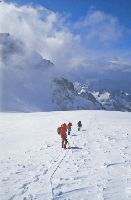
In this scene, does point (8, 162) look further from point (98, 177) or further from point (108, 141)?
point (108, 141)

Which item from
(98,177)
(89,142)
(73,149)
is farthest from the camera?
(89,142)

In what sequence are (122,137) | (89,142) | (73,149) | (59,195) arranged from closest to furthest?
(59,195) < (73,149) < (89,142) < (122,137)

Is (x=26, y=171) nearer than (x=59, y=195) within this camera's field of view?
No

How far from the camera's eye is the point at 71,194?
549 inches

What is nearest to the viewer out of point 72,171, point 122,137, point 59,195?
point 59,195

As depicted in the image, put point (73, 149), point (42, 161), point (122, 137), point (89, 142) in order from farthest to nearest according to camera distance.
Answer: point (122, 137) → point (89, 142) → point (73, 149) → point (42, 161)

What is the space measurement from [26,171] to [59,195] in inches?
174

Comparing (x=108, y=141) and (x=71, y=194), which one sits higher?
(x=108, y=141)

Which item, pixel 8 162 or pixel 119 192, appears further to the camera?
pixel 8 162

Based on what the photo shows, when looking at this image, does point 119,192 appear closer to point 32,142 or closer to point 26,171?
point 26,171

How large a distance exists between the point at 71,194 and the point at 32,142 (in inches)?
→ 625

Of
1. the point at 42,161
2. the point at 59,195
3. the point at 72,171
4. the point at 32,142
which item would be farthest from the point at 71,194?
the point at 32,142

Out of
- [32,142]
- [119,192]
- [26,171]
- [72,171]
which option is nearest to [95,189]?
[119,192]

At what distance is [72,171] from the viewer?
17.5 meters
